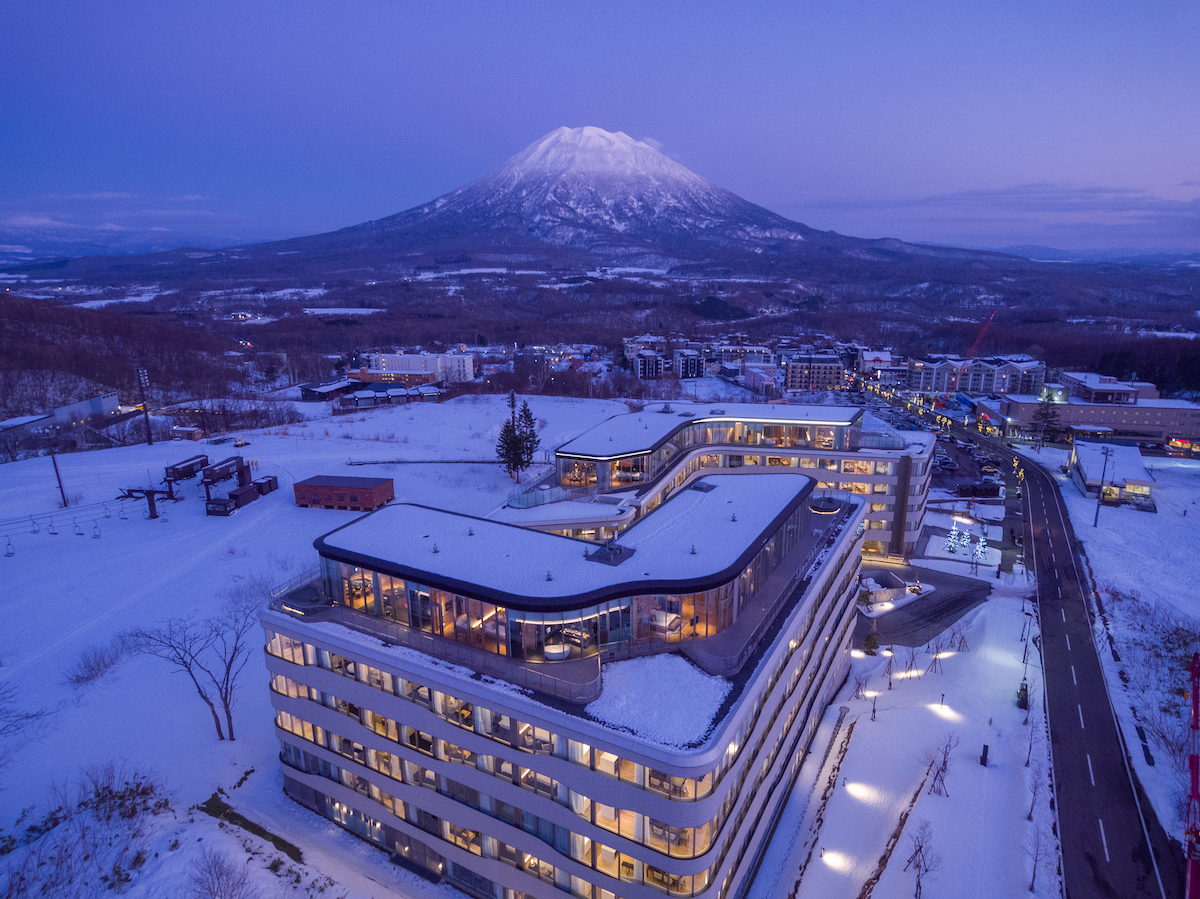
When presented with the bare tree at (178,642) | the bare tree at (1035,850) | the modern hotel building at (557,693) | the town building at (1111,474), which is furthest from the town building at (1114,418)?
the bare tree at (178,642)

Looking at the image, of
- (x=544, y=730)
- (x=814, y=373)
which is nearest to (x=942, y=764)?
(x=544, y=730)

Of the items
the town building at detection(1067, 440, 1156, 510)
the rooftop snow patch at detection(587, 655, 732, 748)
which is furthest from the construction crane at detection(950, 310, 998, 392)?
the rooftop snow patch at detection(587, 655, 732, 748)

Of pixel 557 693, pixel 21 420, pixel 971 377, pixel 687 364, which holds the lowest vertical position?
pixel 971 377

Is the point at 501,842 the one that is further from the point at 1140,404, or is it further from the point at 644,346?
the point at 644,346

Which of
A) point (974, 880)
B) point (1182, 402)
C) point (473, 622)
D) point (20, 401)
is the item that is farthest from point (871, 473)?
point (20, 401)

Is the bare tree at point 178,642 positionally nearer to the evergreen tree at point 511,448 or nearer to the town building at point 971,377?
the evergreen tree at point 511,448

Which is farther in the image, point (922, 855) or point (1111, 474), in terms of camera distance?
point (1111, 474)

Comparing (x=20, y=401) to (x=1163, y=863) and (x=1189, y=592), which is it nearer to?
(x=1163, y=863)
